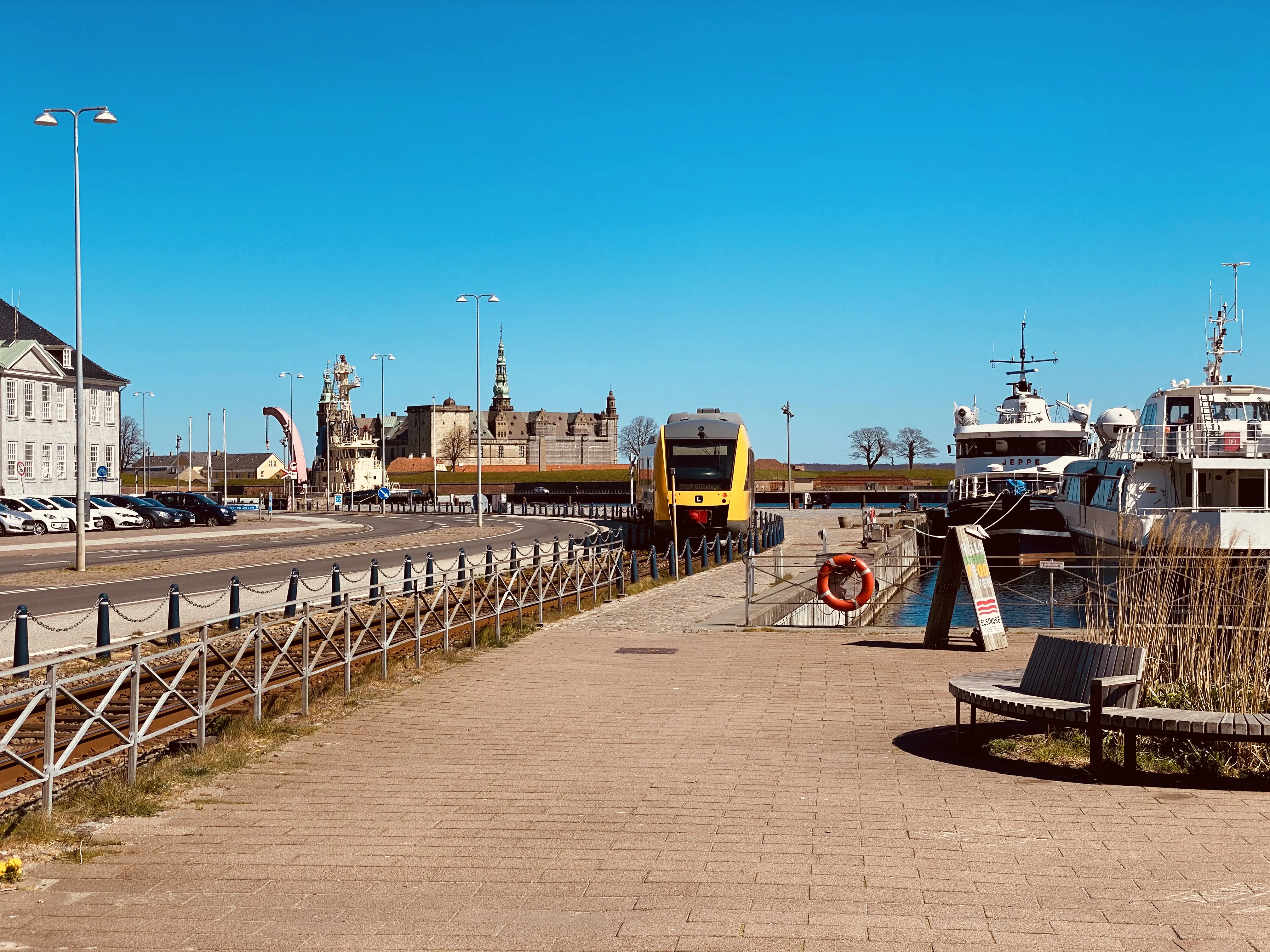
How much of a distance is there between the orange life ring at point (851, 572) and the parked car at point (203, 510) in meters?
48.1

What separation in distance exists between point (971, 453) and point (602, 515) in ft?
85.0

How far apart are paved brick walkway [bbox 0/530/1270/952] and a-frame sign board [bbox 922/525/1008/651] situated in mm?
5319

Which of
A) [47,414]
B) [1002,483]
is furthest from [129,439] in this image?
[1002,483]

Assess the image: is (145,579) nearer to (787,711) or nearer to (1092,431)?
(787,711)

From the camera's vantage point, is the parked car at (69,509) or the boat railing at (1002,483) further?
the parked car at (69,509)

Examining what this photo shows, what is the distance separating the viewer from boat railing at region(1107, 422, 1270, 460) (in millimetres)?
33719

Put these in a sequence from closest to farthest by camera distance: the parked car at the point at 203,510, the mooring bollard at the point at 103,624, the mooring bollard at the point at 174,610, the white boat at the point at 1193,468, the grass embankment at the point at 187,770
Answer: the grass embankment at the point at 187,770 → the mooring bollard at the point at 103,624 → the mooring bollard at the point at 174,610 → the white boat at the point at 1193,468 → the parked car at the point at 203,510

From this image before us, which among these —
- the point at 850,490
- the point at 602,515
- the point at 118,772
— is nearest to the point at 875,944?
the point at 118,772

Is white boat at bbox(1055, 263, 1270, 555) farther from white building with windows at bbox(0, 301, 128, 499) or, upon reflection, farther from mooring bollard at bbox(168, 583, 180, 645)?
white building with windows at bbox(0, 301, 128, 499)

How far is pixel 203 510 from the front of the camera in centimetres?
6347

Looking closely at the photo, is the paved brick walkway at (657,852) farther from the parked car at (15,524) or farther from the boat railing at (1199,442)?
the parked car at (15,524)

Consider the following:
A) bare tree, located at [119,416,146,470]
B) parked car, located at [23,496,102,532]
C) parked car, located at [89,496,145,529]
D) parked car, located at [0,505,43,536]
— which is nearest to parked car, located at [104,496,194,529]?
parked car, located at [89,496,145,529]

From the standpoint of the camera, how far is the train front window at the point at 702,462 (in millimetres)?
37000

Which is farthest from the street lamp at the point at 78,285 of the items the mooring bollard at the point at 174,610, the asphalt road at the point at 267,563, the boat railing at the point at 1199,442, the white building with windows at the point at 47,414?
the white building with windows at the point at 47,414
